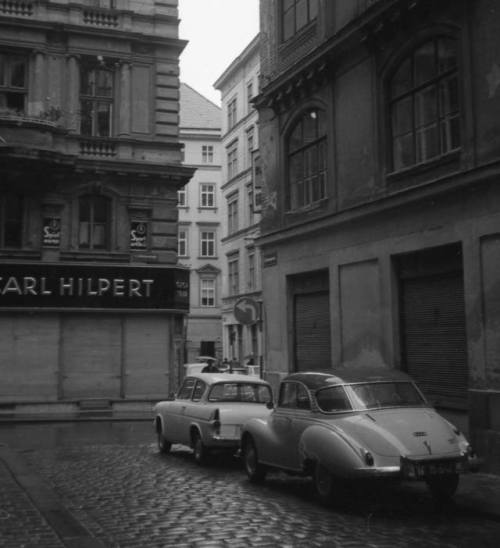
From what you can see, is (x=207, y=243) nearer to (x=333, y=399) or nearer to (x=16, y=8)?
(x=16, y=8)

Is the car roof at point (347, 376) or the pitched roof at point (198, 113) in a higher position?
the pitched roof at point (198, 113)

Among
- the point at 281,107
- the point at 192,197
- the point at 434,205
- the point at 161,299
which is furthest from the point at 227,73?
the point at 434,205

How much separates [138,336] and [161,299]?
4.66 feet

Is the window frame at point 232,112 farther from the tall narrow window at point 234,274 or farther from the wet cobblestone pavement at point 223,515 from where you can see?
the wet cobblestone pavement at point 223,515

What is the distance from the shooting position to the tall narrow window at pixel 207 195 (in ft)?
203

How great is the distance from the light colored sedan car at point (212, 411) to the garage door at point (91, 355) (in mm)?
10215

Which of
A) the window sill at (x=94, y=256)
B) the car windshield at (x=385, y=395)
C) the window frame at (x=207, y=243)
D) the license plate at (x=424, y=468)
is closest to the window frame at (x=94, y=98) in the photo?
the window sill at (x=94, y=256)

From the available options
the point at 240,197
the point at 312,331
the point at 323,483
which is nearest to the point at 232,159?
the point at 240,197

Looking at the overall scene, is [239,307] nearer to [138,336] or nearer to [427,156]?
[427,156]

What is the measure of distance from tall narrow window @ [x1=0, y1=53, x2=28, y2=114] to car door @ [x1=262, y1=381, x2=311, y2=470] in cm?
1680

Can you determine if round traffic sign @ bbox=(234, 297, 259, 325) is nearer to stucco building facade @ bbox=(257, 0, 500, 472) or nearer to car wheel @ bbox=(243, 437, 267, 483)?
stucco building facade @ bbox=(257, 0, 500, 472)

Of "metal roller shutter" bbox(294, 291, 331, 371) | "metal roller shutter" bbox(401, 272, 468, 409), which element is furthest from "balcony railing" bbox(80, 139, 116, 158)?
"metal roller shutter" bbox(401, 272, 468, 409)

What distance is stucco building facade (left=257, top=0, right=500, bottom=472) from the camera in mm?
12680

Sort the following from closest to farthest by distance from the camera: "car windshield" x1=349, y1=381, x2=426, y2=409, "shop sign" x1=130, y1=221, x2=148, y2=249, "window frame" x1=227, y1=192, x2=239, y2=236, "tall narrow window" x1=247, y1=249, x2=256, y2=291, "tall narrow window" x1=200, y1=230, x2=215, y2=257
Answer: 1. "car windshield" x1=349, y1=381, x2=426, y2=409
2. "shop sign" x1=130, y1=221, x2=148, y2=249
3. "tall narrow window" x1=247, y1=249, x2=256, y2=291
4. "window frame" x1=227, y1=192, x2=239, y2=236
5. "tall narrow window" x1=200, y1=230, x2=215, y2=257
